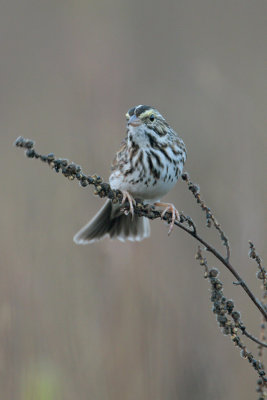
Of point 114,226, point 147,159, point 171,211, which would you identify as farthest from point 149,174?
point 114,226

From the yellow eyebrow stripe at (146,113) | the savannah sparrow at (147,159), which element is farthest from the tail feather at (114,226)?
the yellow eyebrow stripe at (146,113)

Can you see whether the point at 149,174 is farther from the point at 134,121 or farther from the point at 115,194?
the point at 115,194

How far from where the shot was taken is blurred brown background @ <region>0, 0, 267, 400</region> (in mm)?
2715

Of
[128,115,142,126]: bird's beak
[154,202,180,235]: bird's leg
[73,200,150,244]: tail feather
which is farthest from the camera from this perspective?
[73,200,150,244]: tail feather

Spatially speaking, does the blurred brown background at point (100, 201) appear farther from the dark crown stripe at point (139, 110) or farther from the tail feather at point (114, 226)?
the dark crown stripe at point (139, 110)

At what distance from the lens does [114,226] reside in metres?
3.81

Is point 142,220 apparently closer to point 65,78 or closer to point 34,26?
point 65,78

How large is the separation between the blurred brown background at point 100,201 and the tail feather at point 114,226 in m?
0.09

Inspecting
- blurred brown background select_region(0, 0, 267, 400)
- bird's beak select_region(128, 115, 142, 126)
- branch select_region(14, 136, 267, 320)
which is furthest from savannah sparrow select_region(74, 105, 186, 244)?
branch select_region(14, 136, 267, 320)

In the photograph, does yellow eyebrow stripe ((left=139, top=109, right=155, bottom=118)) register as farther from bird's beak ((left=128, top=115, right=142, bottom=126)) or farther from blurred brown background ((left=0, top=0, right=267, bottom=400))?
blurred brown background ((left=0, top=0, right=267, bottom=400))

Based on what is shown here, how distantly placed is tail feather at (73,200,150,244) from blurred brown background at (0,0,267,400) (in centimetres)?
9

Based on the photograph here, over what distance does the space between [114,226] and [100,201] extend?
25 cm

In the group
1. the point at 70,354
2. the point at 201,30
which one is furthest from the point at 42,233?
the point at 201,30

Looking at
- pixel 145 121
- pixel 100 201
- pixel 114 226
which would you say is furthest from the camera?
pixel 114 226
